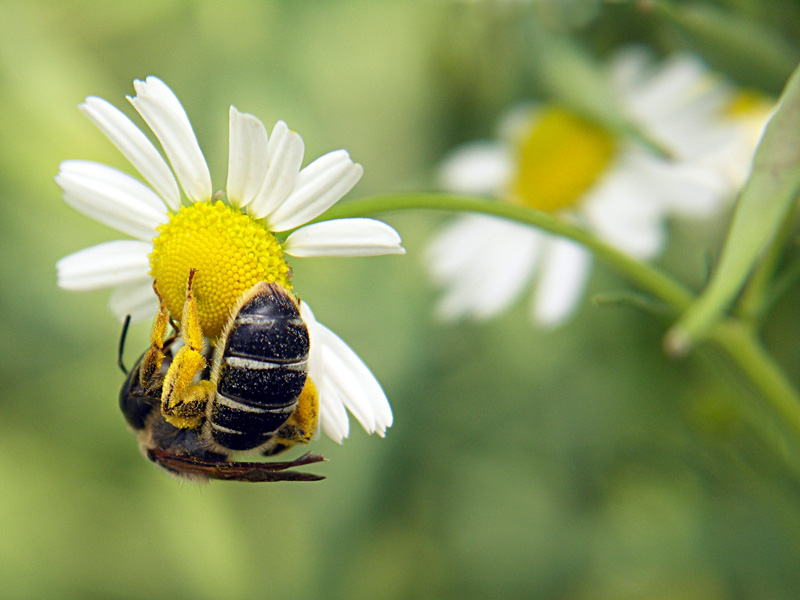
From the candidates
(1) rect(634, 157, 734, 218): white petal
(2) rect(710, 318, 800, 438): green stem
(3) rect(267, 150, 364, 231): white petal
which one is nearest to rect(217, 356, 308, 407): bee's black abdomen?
(3) rect(267, 150, 364, 231): white petal

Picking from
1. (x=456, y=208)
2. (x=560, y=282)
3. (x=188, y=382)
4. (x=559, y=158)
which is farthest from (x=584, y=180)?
(x=188, y=382)

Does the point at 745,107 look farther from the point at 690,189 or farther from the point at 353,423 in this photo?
the point at 353,423

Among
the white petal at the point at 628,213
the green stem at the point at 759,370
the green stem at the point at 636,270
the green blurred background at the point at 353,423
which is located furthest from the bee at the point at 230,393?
the white petal at the point at 628,213

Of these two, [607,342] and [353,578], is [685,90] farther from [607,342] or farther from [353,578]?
[353,578]

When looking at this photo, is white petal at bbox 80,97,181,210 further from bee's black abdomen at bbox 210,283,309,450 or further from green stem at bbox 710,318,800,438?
green stem at bbox 710,318,800,438

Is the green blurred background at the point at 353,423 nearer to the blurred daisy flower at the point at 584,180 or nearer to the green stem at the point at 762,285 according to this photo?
the blurred daisy flower at the point at 584,180

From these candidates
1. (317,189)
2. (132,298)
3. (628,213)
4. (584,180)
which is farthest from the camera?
(584,180)
